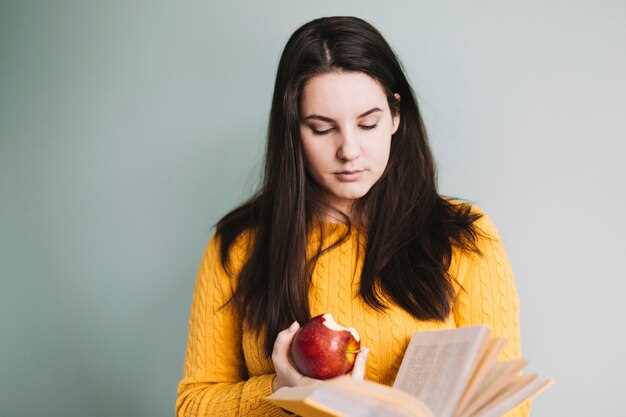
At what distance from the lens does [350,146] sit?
1.44 metres

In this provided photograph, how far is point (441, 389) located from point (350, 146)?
540 millimetres

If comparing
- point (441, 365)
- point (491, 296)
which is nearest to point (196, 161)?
point (491, 296)

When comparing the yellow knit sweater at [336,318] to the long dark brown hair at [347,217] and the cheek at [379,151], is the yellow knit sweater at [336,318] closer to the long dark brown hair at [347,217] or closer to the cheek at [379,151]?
the long dark brown hair at [347,217]

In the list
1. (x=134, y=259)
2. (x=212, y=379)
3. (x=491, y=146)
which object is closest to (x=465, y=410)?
(x=212, y=379)

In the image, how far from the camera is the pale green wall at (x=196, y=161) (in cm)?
174

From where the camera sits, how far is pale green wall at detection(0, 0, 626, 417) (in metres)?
1.74

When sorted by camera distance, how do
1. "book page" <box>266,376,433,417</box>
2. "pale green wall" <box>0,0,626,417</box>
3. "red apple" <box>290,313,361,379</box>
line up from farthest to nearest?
1. "pale green wall" <box>0,0,626,417</box>
2. "red apple" <box>290,313,361,379</box>
3. "book page" <box>266,376,433,417</box>

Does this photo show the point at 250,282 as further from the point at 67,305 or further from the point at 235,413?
the point at 67,305

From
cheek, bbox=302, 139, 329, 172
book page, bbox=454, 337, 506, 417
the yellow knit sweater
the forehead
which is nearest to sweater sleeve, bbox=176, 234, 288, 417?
the yellow knit sweater

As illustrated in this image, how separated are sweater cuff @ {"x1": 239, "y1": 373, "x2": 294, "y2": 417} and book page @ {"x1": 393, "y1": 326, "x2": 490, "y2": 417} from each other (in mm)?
314

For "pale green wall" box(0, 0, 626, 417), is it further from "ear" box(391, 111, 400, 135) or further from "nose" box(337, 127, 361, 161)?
"nose" box(337, 127, 361, 161)

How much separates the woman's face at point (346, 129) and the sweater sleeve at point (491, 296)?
0.29 m

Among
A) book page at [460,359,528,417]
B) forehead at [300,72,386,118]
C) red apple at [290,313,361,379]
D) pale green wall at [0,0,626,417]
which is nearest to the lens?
book page at [460,359,528,417]

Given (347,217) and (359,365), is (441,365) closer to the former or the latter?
(359,365)
